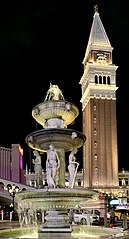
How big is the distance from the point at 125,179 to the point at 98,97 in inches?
819

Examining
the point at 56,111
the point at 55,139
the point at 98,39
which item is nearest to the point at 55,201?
the point at 55,139

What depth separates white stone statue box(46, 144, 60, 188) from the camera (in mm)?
11477

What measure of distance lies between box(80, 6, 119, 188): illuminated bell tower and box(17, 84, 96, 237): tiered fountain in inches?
2070

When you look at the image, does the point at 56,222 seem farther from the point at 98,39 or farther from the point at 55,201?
the point at 98,39

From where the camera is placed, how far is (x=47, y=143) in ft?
39.6

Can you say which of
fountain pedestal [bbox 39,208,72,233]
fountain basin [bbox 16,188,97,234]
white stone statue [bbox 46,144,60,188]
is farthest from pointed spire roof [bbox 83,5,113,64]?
fountain basin [bbox 16,188,97,234]

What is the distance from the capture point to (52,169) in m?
11.5

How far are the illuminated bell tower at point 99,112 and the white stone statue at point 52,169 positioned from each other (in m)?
53.5

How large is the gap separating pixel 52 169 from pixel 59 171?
1.95 feet

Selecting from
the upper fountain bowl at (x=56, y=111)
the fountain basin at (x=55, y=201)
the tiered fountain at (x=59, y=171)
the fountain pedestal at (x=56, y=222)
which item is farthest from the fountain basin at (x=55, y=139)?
the fountain pedestal at (x=56, y=222)

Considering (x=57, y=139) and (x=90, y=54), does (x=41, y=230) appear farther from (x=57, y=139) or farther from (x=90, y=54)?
(x=90, y=54)

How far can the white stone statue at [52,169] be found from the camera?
1148 cm

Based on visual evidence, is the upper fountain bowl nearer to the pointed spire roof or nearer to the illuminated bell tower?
the illuminated bell tower

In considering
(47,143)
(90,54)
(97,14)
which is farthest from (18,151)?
(47,143)
